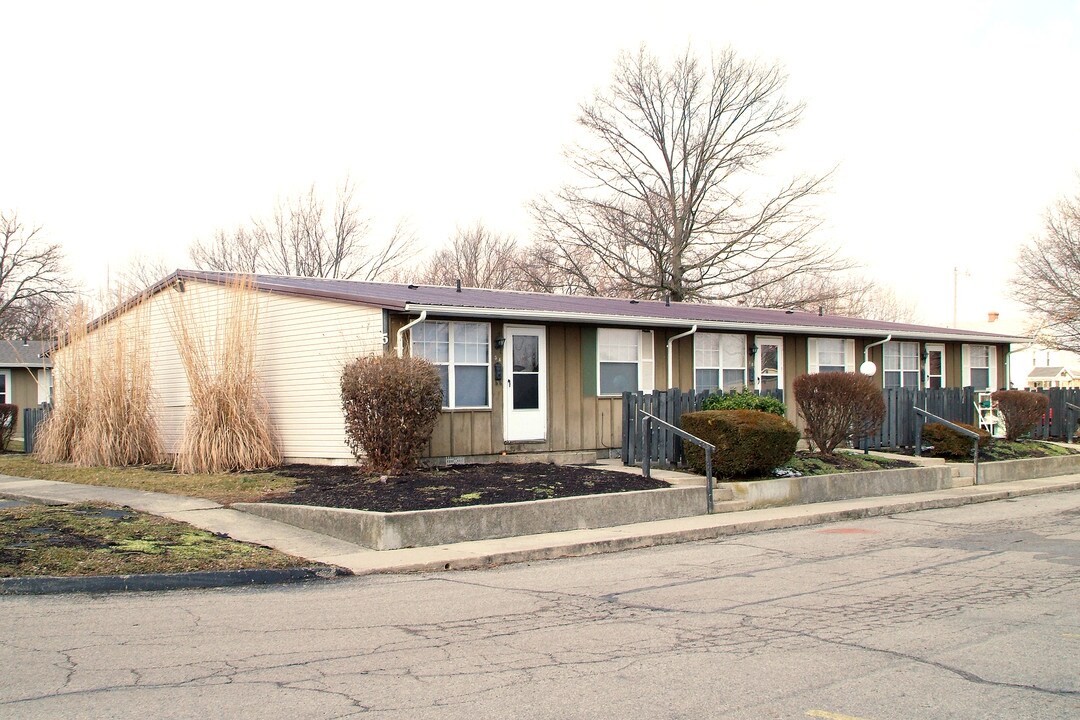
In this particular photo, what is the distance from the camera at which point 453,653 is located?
6246 millimetres

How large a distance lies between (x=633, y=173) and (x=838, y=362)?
1825 cm

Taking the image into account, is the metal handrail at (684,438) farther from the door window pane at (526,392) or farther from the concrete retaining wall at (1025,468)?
the concrete retaining wall at (1025,468)

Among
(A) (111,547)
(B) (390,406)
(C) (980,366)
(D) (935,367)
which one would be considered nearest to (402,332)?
(B) (390,406)

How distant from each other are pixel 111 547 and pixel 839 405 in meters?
11.6

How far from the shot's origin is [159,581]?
8.35 metres

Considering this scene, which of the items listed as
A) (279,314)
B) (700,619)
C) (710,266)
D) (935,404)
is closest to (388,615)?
(700,619)

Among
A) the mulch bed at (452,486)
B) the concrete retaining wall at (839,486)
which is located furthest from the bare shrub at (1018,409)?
the mulch bed at (452,486)

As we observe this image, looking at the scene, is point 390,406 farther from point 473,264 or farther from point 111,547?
point 473,264

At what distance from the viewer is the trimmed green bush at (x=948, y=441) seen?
61.8ft

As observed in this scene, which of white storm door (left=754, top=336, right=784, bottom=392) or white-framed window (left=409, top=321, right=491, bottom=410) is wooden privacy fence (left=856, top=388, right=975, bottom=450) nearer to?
white storm door (left=754, top=336, right=784, bottom=392)

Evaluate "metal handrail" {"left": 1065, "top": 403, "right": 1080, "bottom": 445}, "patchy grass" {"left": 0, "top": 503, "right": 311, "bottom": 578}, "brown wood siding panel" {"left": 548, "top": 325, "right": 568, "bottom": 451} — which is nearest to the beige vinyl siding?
"brown wood siding panel" {"left": 548, "top": 325, "right": 568, "bottom": 451}

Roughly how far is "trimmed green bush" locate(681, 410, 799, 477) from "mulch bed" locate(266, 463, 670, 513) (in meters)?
1.37

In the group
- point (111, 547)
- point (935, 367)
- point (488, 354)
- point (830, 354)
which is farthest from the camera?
point (935, 367)

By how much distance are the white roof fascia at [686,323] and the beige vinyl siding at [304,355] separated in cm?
143
